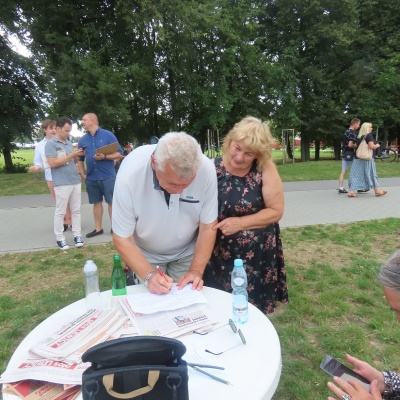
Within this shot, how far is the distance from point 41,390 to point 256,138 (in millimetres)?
1788

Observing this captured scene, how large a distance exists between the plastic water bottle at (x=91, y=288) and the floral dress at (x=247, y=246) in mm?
884

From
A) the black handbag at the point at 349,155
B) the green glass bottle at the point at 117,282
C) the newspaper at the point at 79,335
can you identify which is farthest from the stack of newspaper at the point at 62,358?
the black handbag at the point at 349,155

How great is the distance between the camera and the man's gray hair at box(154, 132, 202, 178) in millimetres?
1812

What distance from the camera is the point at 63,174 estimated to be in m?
4.90

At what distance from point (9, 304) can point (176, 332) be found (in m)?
2.69

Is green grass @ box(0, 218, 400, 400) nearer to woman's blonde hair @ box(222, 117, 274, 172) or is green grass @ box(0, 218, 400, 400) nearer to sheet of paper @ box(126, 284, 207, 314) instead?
sheet of paper @ box(126, 284, 207, 314)

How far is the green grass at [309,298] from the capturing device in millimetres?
2748

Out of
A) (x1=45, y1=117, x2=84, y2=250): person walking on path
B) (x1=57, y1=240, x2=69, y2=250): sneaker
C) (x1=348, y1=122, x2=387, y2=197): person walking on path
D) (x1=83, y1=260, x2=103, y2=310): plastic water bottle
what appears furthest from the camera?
(x1=348, y1=122, x2=387, y2=197): person walking on path

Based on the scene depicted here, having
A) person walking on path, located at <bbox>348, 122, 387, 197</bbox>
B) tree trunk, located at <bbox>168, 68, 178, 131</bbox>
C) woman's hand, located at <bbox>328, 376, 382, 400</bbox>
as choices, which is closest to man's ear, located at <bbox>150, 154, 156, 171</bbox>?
woman's hand, located at <bbox>328, 376, 382, 400</bbox>

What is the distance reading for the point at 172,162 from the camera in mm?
1829

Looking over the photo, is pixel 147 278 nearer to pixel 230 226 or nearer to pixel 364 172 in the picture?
pixel 230 226

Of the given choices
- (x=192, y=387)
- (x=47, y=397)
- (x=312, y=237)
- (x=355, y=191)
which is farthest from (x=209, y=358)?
(x=355, y=191)

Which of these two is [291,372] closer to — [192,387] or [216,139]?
[192,387]

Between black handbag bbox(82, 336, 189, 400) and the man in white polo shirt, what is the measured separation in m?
0.88
